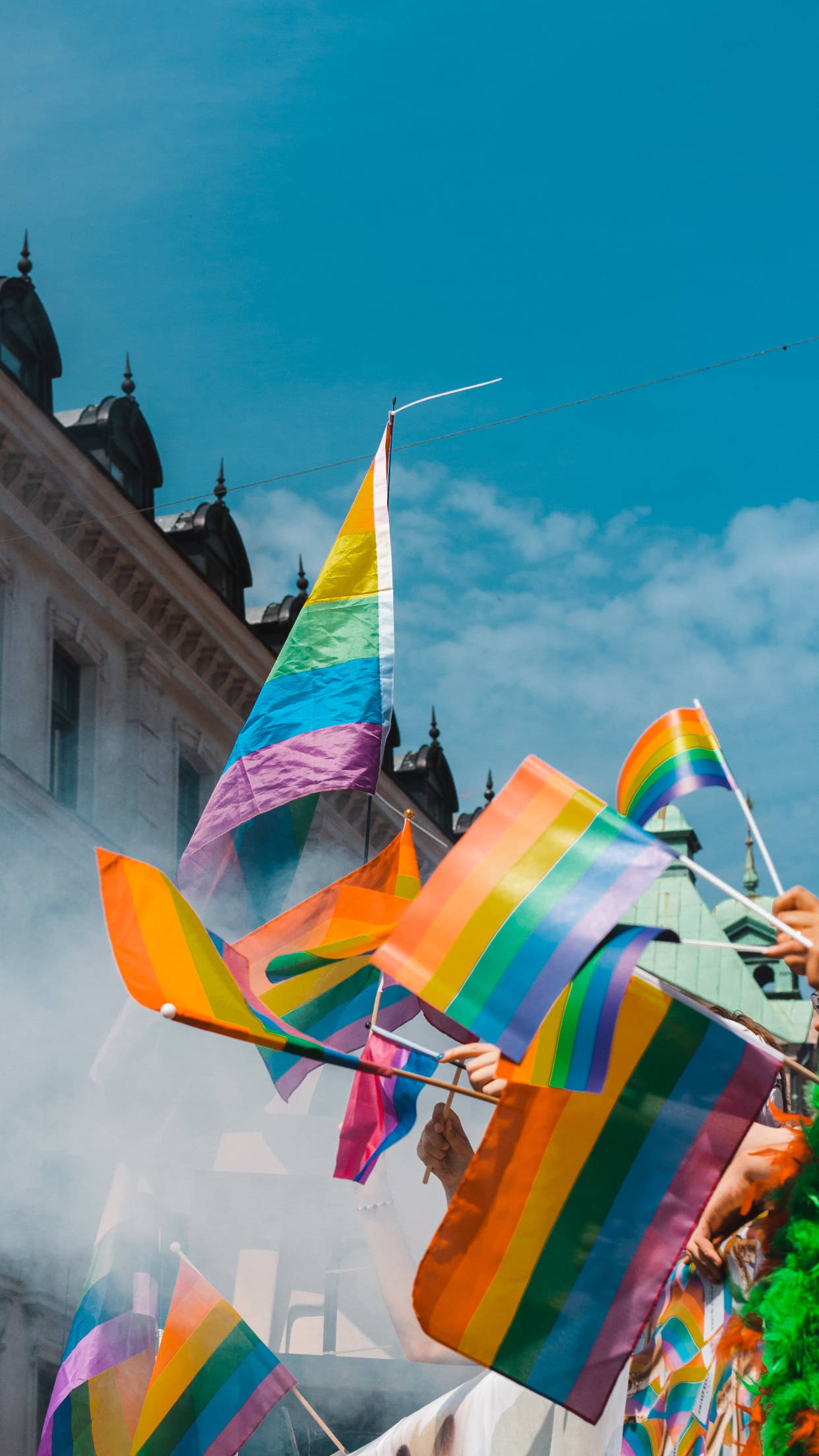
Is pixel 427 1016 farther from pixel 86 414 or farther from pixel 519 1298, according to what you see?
pixel 86 414

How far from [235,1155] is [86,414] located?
921 cm

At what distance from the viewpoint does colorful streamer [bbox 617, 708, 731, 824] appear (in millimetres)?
4934

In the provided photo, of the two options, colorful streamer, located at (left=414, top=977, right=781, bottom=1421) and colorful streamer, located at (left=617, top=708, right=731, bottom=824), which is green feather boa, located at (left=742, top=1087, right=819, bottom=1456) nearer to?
colorful streamer, located at (left=414, top=977, right=781, bottom=1421)

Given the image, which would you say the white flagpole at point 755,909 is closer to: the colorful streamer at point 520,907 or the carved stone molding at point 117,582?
the colorful streamer at point 520,907

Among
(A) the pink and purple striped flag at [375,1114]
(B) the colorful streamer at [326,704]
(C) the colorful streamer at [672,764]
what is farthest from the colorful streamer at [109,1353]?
(C) the colorful streamer at [672,764]

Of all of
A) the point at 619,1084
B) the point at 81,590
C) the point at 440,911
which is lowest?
the point at 619,1084

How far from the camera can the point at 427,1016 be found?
7.14 meters

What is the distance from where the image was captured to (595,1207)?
4.12 meters

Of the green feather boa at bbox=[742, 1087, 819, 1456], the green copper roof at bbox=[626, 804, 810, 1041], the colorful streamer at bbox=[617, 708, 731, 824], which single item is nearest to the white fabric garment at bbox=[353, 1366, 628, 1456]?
the green feather boa at bbox=[742, 1087, 819, 1456]

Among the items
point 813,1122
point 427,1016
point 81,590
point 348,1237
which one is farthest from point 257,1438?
point 813,1122

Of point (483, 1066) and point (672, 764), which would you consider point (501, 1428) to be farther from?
point (672, 764)

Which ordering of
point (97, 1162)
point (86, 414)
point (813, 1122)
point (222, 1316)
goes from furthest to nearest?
point (86, 414) < point (97, 1162) < point (222, 1316) < point (813, 1122)

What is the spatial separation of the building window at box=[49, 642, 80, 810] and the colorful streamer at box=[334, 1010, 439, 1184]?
11348mm

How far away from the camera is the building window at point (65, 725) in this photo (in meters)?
18.2
